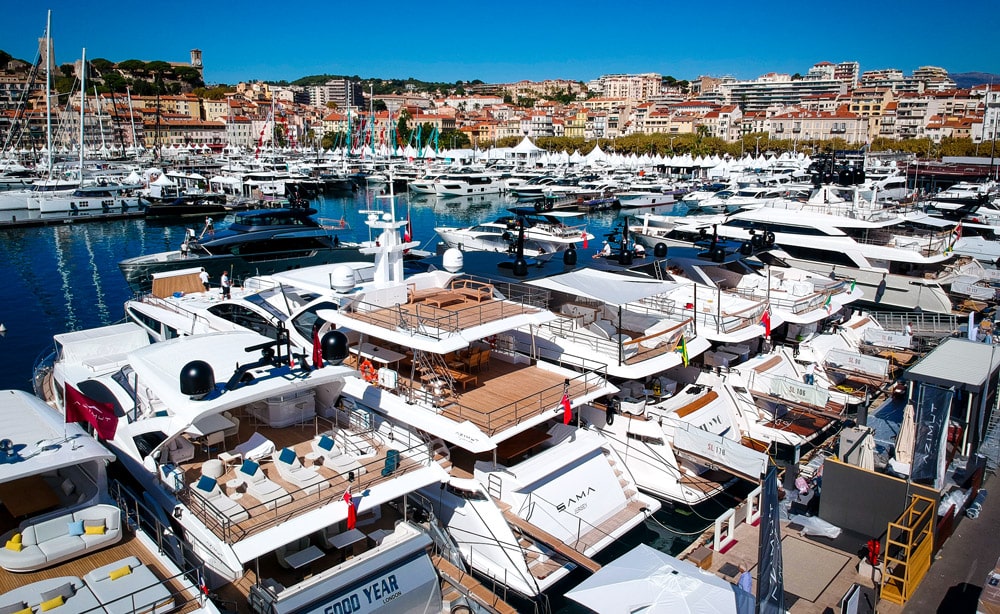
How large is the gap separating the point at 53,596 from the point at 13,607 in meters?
0.35

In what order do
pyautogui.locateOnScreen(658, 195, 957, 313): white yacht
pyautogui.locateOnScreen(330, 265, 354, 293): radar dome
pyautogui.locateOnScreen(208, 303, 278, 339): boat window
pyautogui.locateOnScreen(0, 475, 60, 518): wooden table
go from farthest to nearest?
pyautogui.locateOnScreen(658, 195, 957, 313): white yacht, pyautogui.locateOnScreen(208, 303, 278, 339): boat window, pyautogui.locateOnScreen(330, 265, 354, 293): radar dome, pyautogui.locateOnScreen(0, 475, 60, 518): wooden table

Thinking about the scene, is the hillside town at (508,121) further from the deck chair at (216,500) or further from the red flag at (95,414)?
the deck chair at (216,500)

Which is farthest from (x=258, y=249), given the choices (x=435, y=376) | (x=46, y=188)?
(x=46, y=188)

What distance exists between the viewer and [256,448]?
10.7 m

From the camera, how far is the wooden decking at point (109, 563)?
7.62 m

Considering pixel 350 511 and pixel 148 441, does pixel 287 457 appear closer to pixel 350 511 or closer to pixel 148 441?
pixel 350 511

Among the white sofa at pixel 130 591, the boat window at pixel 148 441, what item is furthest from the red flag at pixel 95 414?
the white sofa at pixel 130 591

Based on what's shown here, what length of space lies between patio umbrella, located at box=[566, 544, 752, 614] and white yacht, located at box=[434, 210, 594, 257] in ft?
Answer: 39.6

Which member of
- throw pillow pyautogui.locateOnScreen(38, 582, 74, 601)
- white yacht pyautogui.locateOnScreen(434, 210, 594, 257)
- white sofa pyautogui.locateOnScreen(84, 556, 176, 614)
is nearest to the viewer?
throw pillow pyautogui.locateOnScreen(38, 582, 74, 601)

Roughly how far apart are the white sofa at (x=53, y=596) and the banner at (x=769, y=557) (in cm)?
662

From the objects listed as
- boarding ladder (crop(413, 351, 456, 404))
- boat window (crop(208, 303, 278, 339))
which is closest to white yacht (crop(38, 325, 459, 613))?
boarding ladder (crop(413, 351, 456, 404))

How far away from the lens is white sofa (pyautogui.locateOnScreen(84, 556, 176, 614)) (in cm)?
733

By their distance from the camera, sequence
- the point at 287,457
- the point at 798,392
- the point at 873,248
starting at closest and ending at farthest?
the point at 287,457, the point at 798,392, the point at 873,248

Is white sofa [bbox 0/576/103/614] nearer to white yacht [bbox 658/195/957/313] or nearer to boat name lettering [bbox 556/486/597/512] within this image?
boat name lettering [bbox 556/486/597/512]
